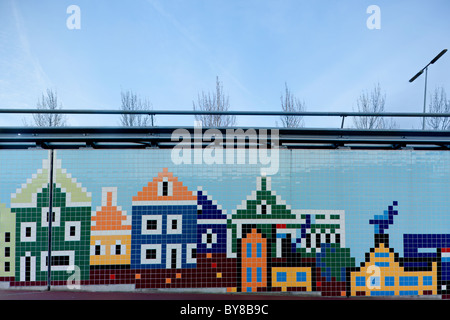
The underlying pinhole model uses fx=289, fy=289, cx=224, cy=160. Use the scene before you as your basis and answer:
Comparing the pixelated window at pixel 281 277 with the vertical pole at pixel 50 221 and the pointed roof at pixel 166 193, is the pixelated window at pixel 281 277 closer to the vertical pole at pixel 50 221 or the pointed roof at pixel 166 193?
the pointed roof at pixel 166 193

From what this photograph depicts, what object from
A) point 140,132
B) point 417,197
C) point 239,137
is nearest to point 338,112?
point 239,137

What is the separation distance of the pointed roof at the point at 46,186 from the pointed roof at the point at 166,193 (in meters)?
0.95

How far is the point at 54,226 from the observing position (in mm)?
5012

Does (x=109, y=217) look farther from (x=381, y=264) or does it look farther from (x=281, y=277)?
(x=381, y=264)

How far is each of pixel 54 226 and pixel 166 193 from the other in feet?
6.60

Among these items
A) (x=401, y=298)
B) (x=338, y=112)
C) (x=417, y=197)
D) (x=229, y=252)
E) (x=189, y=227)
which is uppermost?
(x=338, y=112)

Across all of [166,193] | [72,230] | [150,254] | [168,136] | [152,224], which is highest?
[168,136]

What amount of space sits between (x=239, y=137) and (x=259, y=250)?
200 centimetres

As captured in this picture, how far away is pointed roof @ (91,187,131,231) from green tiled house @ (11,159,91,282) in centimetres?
14

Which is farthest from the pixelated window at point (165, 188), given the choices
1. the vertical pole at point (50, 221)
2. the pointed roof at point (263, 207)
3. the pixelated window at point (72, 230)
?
the vertical pole at point (50, 221)

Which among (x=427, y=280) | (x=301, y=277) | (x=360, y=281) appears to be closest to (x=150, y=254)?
(x=301, y=277)

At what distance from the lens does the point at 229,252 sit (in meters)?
5.01

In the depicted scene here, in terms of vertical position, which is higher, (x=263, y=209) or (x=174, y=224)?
(x=263, y=209)
